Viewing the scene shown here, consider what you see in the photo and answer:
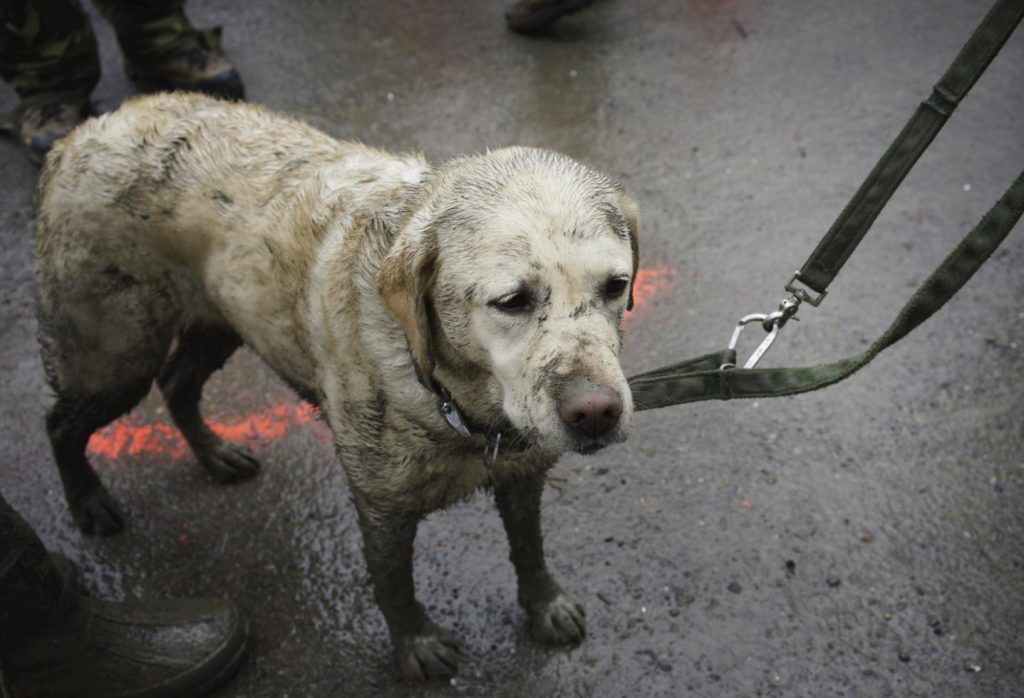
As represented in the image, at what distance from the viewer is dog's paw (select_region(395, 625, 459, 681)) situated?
10.1ft

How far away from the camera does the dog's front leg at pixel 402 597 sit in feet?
9.18

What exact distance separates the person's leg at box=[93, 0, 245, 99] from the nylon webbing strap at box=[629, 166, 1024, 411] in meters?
3.87

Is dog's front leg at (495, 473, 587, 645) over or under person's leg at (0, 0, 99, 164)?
over

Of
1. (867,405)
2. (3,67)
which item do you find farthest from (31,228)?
(867,405)

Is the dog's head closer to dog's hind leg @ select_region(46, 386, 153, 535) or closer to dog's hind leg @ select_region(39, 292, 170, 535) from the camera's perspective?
dog's hind leg @ select_region(39, 292, 170, 535)

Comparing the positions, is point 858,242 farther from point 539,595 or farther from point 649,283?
point 649,283

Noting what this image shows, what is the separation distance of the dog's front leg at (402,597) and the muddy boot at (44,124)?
3.38 meters

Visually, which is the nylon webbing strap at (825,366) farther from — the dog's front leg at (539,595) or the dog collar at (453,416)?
the dog's front leg at (539,595)

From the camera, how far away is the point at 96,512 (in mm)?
3617

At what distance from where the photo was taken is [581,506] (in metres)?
3.61

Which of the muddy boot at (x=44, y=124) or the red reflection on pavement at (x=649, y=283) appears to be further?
the muddy boot at (x=44, y=124)

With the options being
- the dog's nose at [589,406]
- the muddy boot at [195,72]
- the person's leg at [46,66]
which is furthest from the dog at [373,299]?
the muddy boot at [195,72]

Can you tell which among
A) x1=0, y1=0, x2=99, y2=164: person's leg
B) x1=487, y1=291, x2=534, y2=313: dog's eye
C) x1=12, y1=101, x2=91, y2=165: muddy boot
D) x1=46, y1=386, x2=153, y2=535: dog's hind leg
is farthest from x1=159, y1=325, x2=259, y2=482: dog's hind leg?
x1=12, y1=101, x2=91, y2=165: muddy boot

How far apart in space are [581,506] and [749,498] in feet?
2.13
